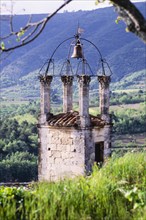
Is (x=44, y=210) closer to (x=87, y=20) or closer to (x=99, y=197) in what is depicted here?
(x=99, y=197)

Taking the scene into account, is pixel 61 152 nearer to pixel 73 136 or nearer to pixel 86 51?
pixel 73 136

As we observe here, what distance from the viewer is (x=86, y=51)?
136 metres

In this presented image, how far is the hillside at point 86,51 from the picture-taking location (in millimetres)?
148000

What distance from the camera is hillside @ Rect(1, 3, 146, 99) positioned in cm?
14800

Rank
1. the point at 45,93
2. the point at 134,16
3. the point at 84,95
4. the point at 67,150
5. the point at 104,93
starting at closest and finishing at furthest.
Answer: the point at 134,16 < the point at 67,150 < the point at 84,95 < the point at 45,93 < the point at 104,93

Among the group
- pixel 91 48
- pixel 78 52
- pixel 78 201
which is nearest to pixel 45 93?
pixel 78 52

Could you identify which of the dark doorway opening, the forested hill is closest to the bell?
the dark doorway opening

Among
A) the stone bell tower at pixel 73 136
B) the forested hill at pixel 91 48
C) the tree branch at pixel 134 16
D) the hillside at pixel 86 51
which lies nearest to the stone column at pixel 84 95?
the stone bell tower at pixel 73 136

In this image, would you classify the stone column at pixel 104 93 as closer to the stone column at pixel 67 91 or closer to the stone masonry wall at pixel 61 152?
the stone column at pixel 67 91

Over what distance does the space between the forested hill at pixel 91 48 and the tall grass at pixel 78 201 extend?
411 ft

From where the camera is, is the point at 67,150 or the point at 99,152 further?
the point at 99,152

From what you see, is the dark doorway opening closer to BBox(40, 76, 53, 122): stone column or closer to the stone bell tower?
the stone bell tower

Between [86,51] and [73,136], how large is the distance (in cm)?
12403

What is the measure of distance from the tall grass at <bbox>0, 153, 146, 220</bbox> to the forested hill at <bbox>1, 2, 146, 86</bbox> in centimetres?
12540
